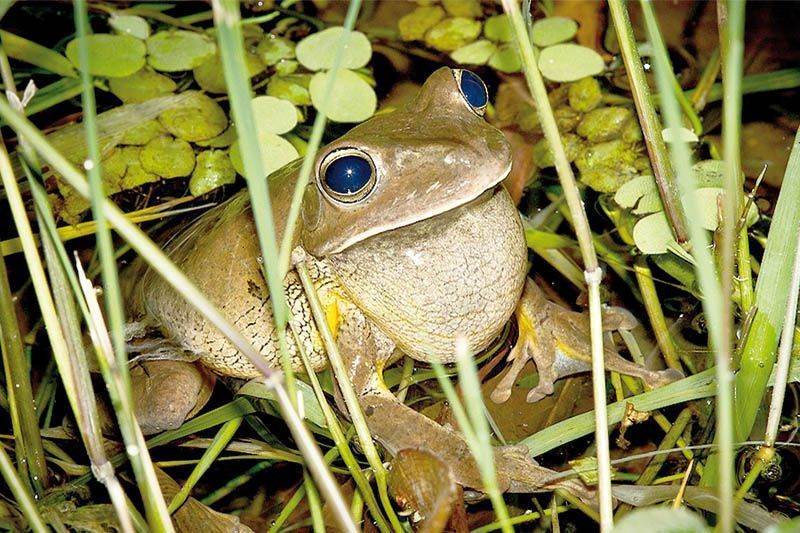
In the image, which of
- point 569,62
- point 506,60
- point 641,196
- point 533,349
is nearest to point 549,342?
point 533,349

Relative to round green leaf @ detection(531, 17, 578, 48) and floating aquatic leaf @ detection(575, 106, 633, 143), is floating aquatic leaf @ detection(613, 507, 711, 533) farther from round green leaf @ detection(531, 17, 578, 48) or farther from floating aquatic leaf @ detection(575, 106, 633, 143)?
round green leaf @ detection(531, 17, 578, 48)

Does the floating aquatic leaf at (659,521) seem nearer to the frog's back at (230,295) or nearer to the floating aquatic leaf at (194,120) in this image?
the frog's back at (230,295)

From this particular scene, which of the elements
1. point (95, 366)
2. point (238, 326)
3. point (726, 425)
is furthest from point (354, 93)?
point (726, 425)

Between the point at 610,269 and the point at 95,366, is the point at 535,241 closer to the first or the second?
the point at 610,269

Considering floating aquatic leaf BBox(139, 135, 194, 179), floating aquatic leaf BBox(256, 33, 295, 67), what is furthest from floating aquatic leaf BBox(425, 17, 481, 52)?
floating aquatic leaf BBox(139, 135, 194, 179)

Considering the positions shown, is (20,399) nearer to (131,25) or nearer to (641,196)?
(131,25)

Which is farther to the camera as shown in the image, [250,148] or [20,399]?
[20,399]
